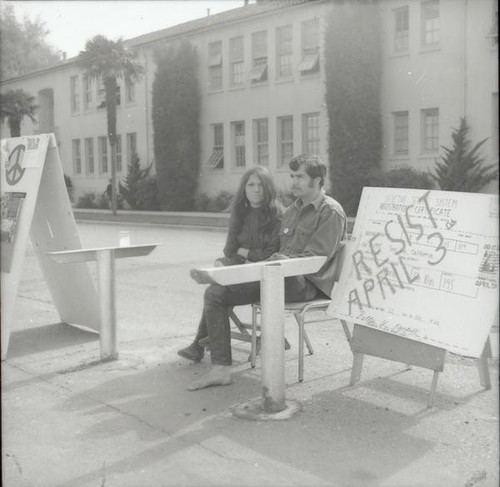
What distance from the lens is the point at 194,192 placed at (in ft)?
92.7

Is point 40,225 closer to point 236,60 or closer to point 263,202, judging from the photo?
point 263,202

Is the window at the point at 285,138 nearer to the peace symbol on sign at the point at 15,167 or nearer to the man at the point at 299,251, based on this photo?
the peace symbol on sign at the point at 15,167

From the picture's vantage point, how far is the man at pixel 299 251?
469 centimetres

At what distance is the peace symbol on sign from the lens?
5548mm

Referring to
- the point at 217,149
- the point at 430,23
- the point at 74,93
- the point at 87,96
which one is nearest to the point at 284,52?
the point at 217,149

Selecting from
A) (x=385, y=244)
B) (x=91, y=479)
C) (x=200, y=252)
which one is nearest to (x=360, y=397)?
(x=385, y=244)

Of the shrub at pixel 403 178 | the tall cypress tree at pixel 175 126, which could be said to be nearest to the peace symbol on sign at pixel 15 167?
the shrub at pixel 403 178

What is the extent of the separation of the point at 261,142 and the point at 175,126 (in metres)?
3.41

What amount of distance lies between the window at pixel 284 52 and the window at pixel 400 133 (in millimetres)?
4633

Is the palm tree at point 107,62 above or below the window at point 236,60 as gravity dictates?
below

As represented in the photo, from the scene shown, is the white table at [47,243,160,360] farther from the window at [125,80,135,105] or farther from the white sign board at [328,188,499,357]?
the window at [125,80,135,105]

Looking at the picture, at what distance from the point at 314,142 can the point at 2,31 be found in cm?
2384

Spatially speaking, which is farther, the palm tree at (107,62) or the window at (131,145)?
the window at (131,145)

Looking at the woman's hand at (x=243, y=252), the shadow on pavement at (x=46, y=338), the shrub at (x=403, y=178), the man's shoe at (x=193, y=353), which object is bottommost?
the shadow on pavement at (x=46, y=338)
